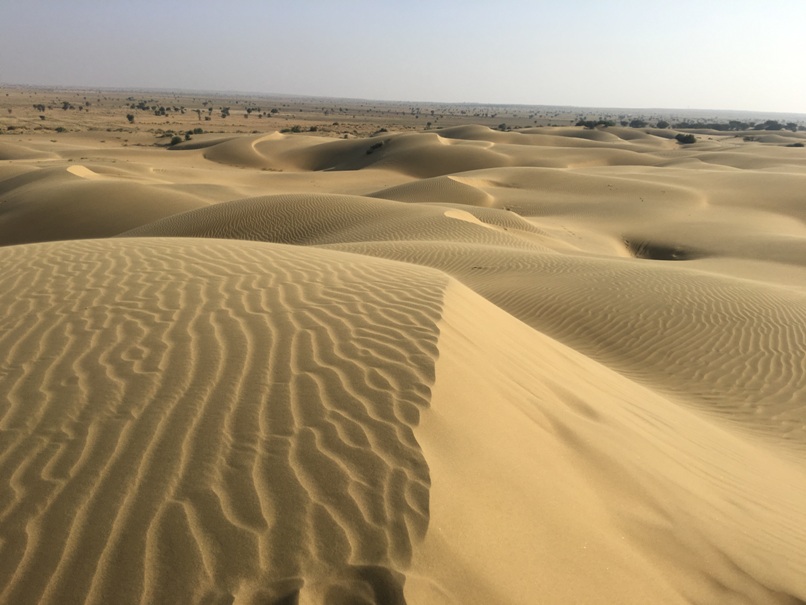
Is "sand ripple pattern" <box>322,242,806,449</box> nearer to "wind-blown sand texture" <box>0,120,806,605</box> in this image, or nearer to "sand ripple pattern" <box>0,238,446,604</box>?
"wind-blown sand texture" <box>0,120,806,605</box>

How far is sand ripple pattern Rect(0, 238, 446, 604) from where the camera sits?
2.32 meters

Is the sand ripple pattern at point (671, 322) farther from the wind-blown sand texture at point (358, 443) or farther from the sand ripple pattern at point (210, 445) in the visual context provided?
the sand ripple pattern at point (210, 445)

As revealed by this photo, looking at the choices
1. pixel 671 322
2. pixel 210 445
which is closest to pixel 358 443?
pixel 210 445

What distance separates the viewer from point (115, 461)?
9.33 feet

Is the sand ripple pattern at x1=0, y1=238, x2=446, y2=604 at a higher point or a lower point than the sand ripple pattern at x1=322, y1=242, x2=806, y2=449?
higher

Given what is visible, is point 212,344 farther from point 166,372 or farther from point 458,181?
point 458,181

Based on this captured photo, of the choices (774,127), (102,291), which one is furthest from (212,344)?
(774,127)

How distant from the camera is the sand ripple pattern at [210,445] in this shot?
7.61 ft

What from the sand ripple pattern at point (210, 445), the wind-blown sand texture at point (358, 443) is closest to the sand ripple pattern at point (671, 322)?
the wind-blown sand texture at point (358, 443)

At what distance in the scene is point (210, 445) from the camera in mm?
2959

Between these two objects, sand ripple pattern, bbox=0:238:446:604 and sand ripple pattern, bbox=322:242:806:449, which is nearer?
sand ripple pattern, bbox=0:238:446:604

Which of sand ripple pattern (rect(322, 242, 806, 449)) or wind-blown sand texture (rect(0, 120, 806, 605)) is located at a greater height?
wind-blown sand texture (rect(0, 120, 806, 605))

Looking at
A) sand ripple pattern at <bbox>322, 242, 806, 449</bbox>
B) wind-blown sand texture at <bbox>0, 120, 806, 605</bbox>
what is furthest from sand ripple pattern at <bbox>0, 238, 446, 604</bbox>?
sand ripple pattern at <bbox>322, 242, 806, 449</bbox>

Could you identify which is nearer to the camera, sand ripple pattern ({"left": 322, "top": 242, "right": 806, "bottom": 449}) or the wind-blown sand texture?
the wind-blown sand texture
